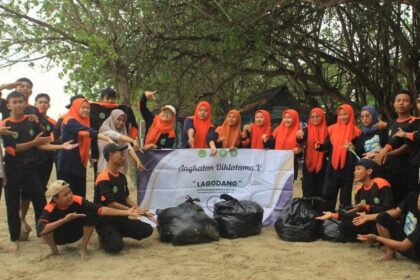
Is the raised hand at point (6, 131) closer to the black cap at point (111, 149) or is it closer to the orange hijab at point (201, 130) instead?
the black cap at point (111, 149)

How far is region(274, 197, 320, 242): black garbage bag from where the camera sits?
224 inches

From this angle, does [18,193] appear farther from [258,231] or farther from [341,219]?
[341,219]

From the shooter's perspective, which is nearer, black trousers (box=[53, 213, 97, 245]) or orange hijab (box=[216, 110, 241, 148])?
black trousers (box=[53, 213, 97, 245])

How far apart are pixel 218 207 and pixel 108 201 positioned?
4.69 feet

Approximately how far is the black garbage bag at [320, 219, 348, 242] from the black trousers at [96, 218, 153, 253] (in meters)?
2.08

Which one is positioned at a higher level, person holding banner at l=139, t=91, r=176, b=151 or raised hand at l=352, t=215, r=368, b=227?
person holding banner at l=139, t=91, r=176, b=151

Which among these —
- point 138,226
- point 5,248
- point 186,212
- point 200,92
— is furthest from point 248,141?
point 200,92

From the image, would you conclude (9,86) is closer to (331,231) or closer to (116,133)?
(116,133)

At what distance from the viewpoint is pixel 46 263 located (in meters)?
4.92

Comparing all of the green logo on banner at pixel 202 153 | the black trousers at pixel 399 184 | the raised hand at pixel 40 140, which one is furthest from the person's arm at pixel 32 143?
the black trousers at pixel 399 184

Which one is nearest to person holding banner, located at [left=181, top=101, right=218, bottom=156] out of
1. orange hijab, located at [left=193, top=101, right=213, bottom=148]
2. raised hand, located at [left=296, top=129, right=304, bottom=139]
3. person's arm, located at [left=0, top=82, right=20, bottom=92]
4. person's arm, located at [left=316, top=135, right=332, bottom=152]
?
orange hijab, located at [left=193, top=101, right=213, bottom=148]

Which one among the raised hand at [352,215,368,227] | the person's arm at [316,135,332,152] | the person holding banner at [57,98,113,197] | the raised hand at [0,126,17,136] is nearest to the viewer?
the raised hand at [352,215,368,227]

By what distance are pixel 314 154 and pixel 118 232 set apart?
9.10ft

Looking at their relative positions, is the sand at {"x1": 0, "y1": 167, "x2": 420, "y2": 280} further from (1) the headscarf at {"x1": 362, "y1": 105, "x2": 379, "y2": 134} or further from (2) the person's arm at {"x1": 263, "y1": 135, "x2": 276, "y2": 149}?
(2) the person's arm at {"x1": 263, "y1": 135, "x2": 276, "y2": 149}
